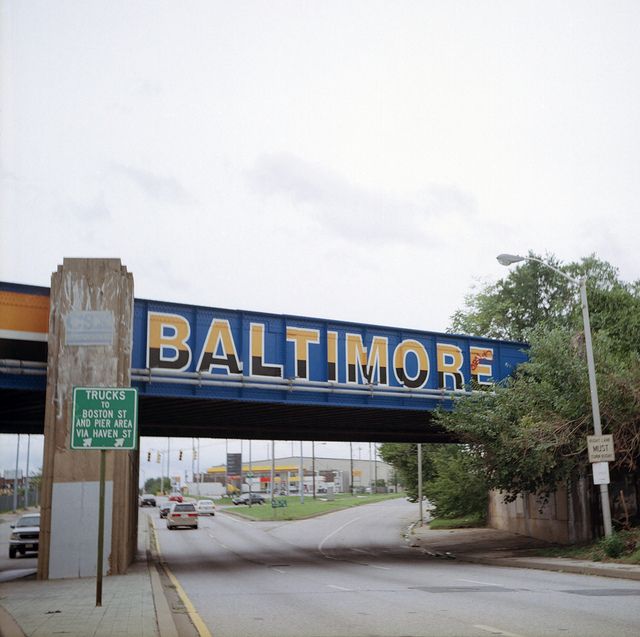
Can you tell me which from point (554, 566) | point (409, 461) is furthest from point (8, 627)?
point (409, 461)

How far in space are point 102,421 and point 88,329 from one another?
828 centimetres

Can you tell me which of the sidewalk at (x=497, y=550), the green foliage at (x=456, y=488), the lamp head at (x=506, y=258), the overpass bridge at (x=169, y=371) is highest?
the lamp head at (x=506, y=258)

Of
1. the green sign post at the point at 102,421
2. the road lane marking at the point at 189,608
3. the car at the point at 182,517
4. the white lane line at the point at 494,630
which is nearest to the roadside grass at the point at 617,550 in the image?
the road lane marking at the point at 189,608

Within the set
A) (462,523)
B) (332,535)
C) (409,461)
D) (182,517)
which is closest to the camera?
(332,535)

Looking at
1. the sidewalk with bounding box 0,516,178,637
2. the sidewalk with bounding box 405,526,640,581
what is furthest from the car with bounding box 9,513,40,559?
the sidewalk with bounding box 405,526,640,581

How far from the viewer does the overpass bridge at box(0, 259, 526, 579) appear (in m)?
21.1

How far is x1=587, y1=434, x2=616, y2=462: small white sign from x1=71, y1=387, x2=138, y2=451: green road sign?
14.7m

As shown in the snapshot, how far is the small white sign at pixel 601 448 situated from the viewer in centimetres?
2333

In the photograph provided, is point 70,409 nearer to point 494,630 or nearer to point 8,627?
point 8,627

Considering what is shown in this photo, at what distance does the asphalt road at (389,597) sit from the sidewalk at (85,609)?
924 millimetres

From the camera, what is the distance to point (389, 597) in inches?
622

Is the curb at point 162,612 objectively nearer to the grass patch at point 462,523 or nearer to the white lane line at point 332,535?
the white lane line at point 332,535

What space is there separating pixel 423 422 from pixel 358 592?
17936mm

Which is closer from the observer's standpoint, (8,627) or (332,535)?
(8,627)
